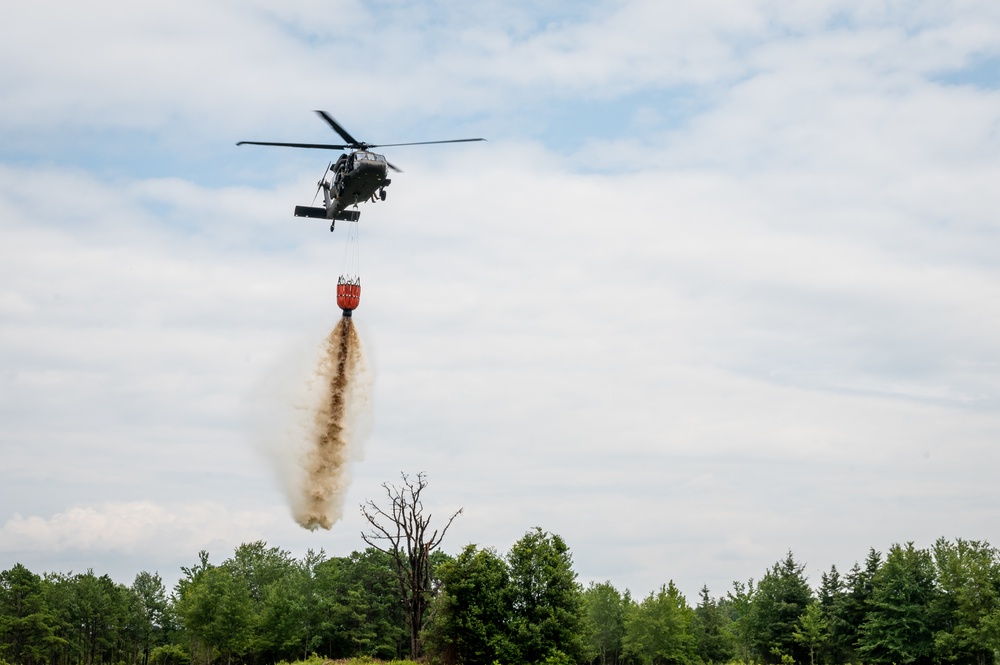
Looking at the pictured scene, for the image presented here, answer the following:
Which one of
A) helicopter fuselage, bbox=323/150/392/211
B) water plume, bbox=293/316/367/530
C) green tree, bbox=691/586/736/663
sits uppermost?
helicopter fuselage, bbox=323/150/392/211

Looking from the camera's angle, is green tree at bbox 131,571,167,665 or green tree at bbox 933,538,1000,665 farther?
green tree at bbox 131,571,167,665

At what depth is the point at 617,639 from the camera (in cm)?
10419

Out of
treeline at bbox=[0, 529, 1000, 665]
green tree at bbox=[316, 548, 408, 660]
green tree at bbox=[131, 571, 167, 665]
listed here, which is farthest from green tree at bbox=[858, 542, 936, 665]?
green tree at bbox=[131, 571, 167, 665]

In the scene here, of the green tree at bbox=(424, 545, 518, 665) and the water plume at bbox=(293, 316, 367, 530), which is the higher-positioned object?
the water plume at bbox=(293, 316, 367, 530)

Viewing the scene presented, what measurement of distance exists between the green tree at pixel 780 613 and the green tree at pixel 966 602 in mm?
14904

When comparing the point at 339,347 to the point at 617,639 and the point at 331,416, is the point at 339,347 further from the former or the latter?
the point at 617,639

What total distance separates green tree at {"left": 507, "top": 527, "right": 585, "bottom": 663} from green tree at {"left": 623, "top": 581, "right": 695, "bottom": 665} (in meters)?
30.1

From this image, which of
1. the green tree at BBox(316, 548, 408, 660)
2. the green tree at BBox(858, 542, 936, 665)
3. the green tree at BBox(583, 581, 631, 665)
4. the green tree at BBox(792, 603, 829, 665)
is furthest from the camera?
the green tree at BBox(583, 581, 631, 665)

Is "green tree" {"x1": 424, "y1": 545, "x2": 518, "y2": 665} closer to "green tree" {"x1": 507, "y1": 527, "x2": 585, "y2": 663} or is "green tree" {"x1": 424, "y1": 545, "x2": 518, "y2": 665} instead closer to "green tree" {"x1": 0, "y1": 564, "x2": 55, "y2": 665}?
"green tree" {"x1": 507, "y1": 527, "x2": 585, "y2": 663}

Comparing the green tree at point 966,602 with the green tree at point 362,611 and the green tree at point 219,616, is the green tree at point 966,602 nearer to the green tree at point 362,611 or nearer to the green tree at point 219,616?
the green tree at point 362,611

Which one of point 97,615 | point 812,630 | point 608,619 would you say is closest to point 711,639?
point 608,619

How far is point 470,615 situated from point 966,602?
34.6 m

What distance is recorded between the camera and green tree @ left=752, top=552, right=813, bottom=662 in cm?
Answer: 8531

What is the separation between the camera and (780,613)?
85875mm
